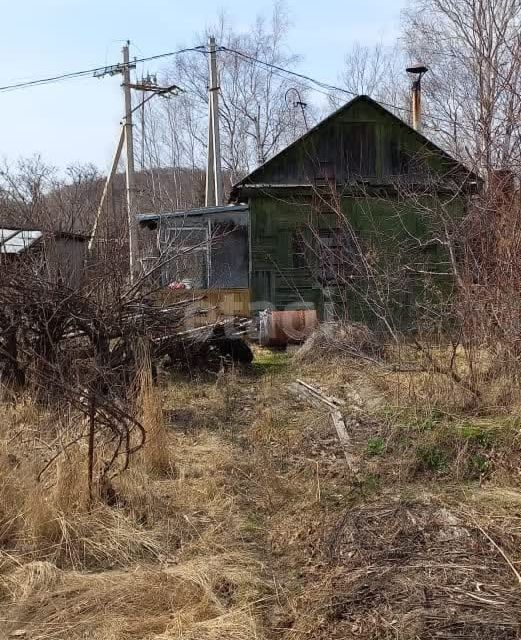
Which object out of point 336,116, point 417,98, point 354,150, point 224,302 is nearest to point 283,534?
point 224,302

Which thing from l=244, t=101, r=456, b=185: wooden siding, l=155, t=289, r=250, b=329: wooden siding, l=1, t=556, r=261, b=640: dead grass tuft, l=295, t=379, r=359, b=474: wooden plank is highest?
l=244, t=101, r=456, b=185: wooden siding

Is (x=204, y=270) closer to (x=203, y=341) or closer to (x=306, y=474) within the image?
(x=203, y=341)

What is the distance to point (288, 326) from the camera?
40.0 feet

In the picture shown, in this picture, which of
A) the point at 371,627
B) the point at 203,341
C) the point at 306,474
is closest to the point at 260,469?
the point at 306,474

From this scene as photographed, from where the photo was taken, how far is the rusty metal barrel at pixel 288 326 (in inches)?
478

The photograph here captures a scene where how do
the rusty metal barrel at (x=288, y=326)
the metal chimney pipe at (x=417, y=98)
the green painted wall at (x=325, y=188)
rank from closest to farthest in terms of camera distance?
the rusty metal barrel at (x=288, y=326), the green painted wall at (x=325, y=188), the metal chimney pipe at (x=417, y=98)

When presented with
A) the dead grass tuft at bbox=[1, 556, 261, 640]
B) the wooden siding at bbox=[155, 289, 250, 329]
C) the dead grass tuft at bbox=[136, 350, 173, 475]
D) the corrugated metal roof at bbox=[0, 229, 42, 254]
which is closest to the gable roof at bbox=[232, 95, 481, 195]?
the wooden siding at bbox=[155, 289, 250, 329]

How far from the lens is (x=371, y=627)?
2861mm

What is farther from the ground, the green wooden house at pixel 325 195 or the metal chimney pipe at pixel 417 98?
the metal chimney pipe at pixel 417 98

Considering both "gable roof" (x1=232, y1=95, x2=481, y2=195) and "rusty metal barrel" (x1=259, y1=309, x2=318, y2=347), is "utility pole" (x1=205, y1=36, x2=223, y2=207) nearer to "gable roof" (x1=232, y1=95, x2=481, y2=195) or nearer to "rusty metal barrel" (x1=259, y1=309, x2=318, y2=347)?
"gable roof" (x1=232, y1=95, x2=481, y2=195)

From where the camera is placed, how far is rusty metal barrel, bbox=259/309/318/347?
39.8 ft

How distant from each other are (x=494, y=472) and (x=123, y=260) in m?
5.14

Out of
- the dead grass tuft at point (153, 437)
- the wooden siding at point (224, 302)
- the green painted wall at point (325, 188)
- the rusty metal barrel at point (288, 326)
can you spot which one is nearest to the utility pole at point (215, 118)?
the green painted wall at point (325, 188)

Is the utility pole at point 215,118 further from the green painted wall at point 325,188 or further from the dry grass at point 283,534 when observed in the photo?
the dry grass at point 283,534
